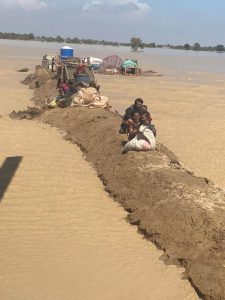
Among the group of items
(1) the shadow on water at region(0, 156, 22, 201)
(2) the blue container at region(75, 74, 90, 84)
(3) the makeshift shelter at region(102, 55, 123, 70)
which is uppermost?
(2) the blue container at region(75, 74, 90, 84)

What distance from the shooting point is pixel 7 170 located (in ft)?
25.6

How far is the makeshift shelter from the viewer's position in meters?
32.6

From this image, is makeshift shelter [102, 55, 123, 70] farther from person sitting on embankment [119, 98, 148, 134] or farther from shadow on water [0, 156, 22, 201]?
shadow on water [0, 156, 22, 201]

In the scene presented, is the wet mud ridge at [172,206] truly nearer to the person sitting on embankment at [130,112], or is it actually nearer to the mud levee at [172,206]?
the mud levee at [172,206]

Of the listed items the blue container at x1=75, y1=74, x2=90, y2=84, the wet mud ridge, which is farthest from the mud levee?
the blue container at x1=75, y1=74, x2=90, y2=84

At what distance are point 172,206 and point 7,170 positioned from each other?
304cm

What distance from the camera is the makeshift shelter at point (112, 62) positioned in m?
32.6

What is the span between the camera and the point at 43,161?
8453mm

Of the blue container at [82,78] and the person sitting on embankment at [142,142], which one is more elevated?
the person sitting on embankment at [142,142]

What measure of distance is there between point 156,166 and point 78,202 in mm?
1276

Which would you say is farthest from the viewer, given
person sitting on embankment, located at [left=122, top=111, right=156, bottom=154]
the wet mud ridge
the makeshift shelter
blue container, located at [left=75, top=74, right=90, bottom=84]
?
the makeshift shelter

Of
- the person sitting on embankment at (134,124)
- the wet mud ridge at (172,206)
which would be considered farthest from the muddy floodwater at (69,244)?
the person sitting on embankment at (134,124)

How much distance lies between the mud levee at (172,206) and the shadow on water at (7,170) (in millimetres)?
1262

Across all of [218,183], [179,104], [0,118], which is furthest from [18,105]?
[218,183]
